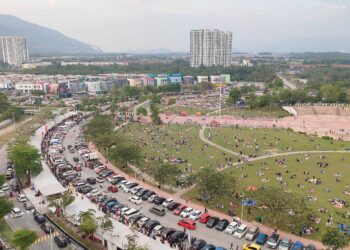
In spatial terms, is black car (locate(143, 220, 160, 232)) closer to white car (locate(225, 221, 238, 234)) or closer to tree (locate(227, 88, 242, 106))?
white car (locate(225, 221, 238, 234))

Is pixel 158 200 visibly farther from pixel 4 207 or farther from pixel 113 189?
pixel 4 207

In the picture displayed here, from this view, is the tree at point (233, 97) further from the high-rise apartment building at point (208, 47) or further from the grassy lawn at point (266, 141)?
the high-rise apartment building at point (208, 47)

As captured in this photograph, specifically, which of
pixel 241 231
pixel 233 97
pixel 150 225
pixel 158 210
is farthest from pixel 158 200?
pixel 233 97

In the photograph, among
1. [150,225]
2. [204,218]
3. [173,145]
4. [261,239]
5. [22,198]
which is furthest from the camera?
[173,145]

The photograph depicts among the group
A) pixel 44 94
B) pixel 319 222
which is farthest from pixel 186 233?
pixel 44 94

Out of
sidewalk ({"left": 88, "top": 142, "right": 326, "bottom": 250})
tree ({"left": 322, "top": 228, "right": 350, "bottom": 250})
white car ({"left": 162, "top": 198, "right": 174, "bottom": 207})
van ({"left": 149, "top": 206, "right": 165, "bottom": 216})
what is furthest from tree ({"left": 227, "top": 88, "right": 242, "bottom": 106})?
tree ({"left": 322, "top": 228, "right": 350, "bottom": 250})

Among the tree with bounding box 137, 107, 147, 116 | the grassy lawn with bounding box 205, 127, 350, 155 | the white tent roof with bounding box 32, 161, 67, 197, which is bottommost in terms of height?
the grassy lawn with bounding box 205, 127, 350, 155
